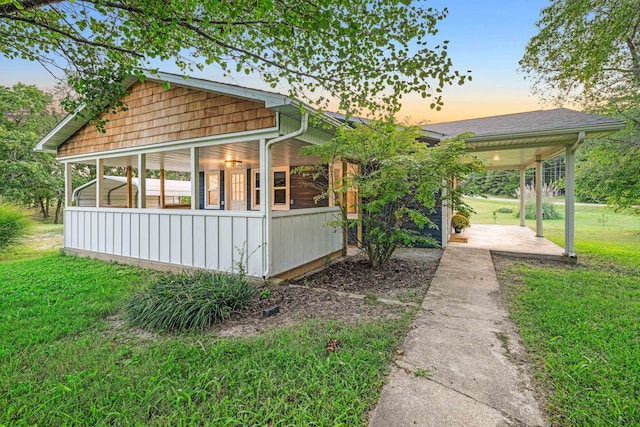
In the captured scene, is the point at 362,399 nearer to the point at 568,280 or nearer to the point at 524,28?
the point at 568,280

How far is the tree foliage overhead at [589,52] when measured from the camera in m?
5.51

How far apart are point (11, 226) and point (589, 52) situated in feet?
47.2

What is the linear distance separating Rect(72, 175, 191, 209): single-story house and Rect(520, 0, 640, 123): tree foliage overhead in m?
9.59

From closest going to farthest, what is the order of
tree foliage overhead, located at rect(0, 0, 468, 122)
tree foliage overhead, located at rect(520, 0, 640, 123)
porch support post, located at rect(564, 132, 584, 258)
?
tree foliage overhead, located at rect(0, 0, 468, 122), tree foliage overhead, located at rect(520, 0, 640, 123), porch support post, located at rect(564, 132, 584, 258)

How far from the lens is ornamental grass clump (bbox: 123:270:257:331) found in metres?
3.21

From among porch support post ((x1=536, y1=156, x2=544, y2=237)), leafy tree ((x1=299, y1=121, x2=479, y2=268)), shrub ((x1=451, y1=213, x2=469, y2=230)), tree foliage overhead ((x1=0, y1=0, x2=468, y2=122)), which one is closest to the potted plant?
shrub ((x1=451, y1=213, x2=469, y2=230))

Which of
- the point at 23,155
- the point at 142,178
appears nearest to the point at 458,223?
the point at 142,178

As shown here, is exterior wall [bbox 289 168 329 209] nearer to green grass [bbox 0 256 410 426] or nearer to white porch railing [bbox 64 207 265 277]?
white porch railing [bbox 64 207 265 277]

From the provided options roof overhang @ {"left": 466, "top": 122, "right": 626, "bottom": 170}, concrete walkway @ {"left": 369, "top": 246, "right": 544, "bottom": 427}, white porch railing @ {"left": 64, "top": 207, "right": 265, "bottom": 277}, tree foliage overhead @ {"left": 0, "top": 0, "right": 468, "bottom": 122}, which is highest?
tree foliage overhead @ {"left": 0, "top": 0, "right": 468, "bottom": 122}

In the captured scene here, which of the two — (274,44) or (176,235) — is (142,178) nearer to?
(176,235)

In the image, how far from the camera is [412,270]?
18.4ft

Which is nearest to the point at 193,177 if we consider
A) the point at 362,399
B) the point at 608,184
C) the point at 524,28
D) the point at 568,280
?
the point at 362,399

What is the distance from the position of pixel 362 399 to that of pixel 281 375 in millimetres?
639

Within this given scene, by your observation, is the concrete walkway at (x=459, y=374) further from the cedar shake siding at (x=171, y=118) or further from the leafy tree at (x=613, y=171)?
the leafy tree at (x=613, y=171)
